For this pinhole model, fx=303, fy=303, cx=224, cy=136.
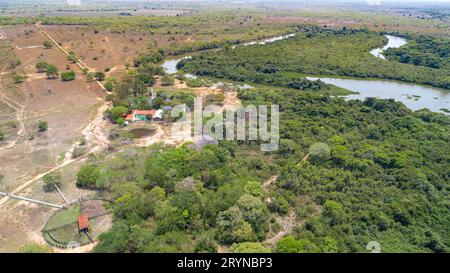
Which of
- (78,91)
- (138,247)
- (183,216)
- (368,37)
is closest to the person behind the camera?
(138,247)

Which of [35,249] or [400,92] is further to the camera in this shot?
[400,92]

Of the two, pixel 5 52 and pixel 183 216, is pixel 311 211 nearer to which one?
pixel 183 216

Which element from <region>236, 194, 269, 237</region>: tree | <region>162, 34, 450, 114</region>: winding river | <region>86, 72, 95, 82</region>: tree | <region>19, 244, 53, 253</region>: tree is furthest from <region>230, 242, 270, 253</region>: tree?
<region>86, 72, 95, 82</region>: tree

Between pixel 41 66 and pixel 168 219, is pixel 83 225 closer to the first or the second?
pixel 168 219

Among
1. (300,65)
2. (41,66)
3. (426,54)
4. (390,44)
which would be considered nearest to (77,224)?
(41,66)

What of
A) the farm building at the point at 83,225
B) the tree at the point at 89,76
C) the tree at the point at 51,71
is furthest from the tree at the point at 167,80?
the farm building at the point at 83,225
